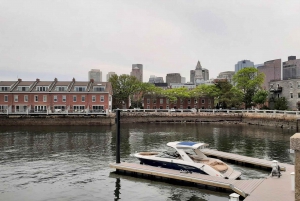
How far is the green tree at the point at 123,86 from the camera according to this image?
98.6 m

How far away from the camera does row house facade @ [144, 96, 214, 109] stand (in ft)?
337

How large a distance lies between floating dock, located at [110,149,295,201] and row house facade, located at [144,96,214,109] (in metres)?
78.4

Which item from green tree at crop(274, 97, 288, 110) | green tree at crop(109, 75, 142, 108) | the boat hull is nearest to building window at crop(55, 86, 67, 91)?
green tree at crop(109, 75, 142, 108)

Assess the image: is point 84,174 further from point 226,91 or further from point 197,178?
point 226,91

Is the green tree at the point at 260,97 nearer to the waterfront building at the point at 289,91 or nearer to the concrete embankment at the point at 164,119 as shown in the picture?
the waterfront building at the point at 289,91

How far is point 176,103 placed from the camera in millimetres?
103250

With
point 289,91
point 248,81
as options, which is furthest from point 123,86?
point 289,91

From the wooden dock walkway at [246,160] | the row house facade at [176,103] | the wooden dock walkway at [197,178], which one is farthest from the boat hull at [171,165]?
the row house facade at [176,103]

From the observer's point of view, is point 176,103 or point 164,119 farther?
point 176,103

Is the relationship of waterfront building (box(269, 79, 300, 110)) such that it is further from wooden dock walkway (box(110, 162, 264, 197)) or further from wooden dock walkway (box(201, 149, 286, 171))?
wooden dock walkway (box(110, 162, 264, 197))

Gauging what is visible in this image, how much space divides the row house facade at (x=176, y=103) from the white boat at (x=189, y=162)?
79052mm

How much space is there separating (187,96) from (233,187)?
82640mm

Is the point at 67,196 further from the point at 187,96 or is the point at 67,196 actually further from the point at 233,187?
the point at 187,96

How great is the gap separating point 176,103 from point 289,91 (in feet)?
119
